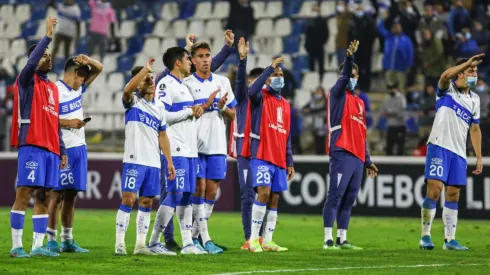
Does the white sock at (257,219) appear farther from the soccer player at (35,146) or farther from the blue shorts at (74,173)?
the soccer player at (35,146)

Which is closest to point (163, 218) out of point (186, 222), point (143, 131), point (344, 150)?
point (186, 222)

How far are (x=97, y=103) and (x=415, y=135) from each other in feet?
28.2

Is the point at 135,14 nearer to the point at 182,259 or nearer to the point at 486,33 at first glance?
the point at 486,33

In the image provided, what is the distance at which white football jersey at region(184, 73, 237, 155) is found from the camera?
12.6 metres

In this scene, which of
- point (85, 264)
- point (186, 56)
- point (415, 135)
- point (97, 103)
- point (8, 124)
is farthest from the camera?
point (97, 103)

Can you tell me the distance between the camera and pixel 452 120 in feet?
43.4

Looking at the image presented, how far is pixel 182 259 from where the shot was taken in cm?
1132

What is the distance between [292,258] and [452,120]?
9.94 feet

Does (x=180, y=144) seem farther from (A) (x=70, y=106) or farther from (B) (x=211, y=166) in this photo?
(A) (x=70, y=106)

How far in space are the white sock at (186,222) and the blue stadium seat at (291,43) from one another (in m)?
14.2

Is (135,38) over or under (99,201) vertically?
over

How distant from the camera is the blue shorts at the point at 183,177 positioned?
11836mm

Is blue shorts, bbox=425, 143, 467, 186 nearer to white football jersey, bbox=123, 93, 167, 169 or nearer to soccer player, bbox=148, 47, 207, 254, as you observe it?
soccer player, bbox=148, 47, 207, 254

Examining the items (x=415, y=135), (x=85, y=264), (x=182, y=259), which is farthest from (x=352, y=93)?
Answer: (x=415, y=135)
